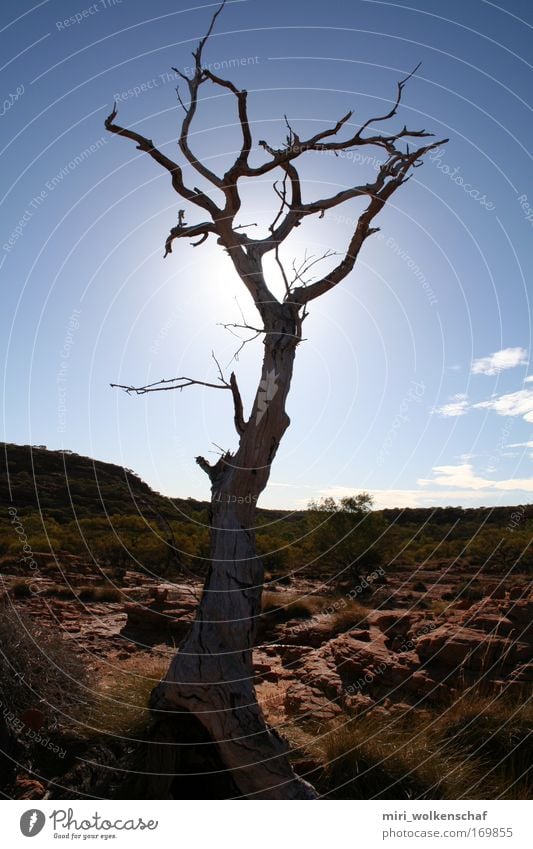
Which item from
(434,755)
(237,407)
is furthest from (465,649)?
(237,407)

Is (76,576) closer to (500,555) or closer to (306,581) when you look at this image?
(306,581)

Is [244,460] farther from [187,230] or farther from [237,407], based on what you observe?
[187,230]

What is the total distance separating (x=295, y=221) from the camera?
23.0 ft

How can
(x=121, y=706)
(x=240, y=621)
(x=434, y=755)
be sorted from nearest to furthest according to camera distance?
(x=240, y=621), (x=434, y=755), (x=121, y=706)

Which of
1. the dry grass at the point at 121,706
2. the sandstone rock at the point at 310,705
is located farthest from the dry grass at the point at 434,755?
the dry grass at the point at 121,706

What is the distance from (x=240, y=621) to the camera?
499cm

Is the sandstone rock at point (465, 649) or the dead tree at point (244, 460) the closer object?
the dead tree at point (244, 460)

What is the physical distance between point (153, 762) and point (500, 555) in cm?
2283

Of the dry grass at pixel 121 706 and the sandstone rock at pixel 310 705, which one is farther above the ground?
the dry grass at pixel 121 706

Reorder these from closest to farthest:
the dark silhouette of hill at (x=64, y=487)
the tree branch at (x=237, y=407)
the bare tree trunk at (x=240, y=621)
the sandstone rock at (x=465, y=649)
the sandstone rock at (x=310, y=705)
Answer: the bare tree trunk at (x=240, y=621)
the tree branch at (x=237, y=407)
the sandstone rock at (x=310, y=705)
the sandstone rock at (x=465, y=649)
the dark silhouette of hill at (x=64, y=487)

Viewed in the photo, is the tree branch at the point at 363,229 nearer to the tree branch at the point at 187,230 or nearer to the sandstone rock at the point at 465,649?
the tree branch at the point at 187,230

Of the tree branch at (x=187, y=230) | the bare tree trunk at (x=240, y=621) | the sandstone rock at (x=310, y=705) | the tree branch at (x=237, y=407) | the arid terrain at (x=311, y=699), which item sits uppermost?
the tree branch at (x=187, y=230)

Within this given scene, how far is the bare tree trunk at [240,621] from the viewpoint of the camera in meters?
4.43

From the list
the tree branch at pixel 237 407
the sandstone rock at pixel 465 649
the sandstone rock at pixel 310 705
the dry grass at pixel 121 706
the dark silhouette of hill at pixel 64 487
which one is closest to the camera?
the dry grass at pixel 121 706
